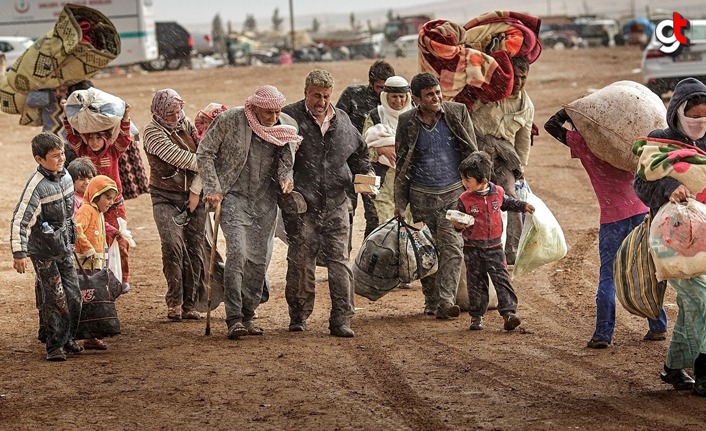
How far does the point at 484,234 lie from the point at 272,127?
166 centimetres

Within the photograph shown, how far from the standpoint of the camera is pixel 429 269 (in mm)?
10820

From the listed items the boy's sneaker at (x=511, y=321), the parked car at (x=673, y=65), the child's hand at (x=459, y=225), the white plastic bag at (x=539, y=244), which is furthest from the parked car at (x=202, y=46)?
the boy's sneaker at (x=511, y=321)

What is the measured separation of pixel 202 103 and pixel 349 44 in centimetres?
3252

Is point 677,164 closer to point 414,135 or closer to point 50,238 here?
point 414,135

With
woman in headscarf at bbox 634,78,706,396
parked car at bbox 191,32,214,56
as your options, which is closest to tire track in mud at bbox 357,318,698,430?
woman in headscarf at bbox 634,78,706,396

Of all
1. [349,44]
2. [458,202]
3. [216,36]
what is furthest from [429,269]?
[216,36]

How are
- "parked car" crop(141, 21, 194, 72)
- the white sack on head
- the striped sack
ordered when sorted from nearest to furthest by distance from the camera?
the striped sack, the white sack on head, "parked car" crop(141, 21, 194, 72)

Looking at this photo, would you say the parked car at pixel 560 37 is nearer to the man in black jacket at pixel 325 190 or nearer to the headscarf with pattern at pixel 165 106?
the headscarf with pattern at pixel 165 106

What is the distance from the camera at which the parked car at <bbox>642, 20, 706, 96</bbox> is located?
2566 centimetres

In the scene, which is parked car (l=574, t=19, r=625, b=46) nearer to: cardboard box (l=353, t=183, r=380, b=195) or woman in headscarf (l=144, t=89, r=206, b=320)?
woman in headscarf (l=144, t=89, r=206, b=320)

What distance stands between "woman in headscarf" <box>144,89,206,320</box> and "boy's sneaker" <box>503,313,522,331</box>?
99.6 inches

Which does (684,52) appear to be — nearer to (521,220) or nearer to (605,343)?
(521,220)

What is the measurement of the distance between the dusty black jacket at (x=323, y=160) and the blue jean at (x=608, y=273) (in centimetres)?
191

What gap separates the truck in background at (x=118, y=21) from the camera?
43.8m
